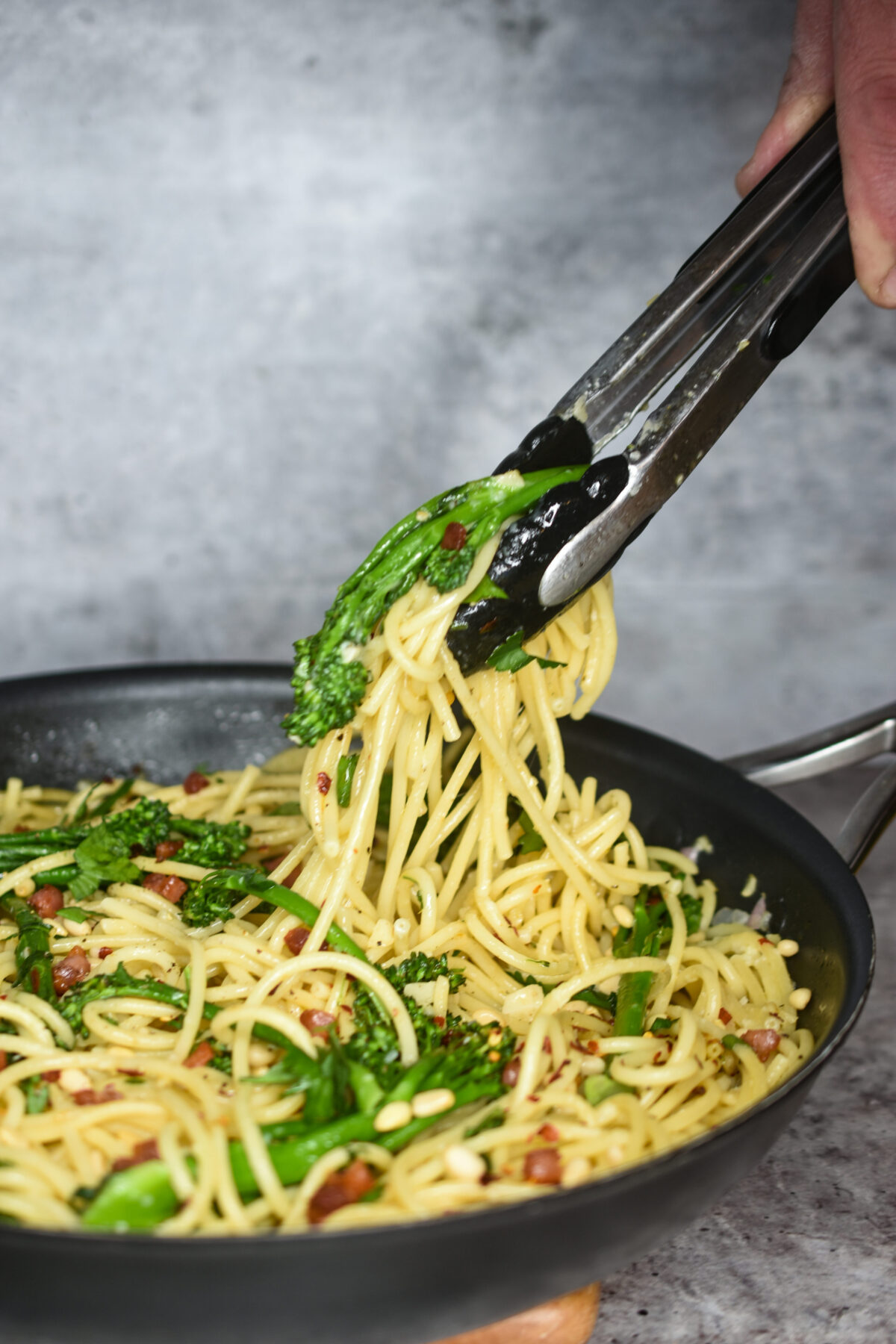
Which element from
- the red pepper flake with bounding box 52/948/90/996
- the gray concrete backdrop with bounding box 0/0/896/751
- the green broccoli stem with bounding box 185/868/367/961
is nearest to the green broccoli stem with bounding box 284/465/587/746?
the green broccoli stem with bounding box 185/868/367/961

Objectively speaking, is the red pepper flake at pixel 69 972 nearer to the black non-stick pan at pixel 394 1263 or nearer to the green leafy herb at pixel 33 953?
the green leafy herb at pixel 33 953

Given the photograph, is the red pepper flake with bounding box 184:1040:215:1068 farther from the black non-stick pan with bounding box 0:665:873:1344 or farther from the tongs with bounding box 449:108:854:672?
the tongs with bounding box 449:108:854:672

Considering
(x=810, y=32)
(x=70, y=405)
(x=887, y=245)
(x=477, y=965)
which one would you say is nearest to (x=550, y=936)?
(x=477, y=965)

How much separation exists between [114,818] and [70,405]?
9.06 feet

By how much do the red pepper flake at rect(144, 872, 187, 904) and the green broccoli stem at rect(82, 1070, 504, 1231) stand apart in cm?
93

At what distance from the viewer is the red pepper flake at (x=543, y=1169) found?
202 centimetres

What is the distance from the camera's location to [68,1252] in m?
1.57

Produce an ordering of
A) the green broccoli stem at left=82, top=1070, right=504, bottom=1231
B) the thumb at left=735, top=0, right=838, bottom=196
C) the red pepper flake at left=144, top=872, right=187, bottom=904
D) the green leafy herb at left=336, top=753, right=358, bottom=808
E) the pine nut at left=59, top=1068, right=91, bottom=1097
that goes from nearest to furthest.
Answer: the green broccoli stem at left=82, top=1070, right=504, bottom=1231 < the pine nut at left=59, top=1068, right=91, bottom=1097 < the green leafy herb at left=336, top=753, right=358, bottom=808 < the red pepper flake at left=144, top=872, right=187, bottom=904 < the thumb at left=735, top=0, right=838, bottom=196

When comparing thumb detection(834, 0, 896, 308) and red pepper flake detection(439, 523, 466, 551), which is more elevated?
thumb detection(834, 0, 896, 308)

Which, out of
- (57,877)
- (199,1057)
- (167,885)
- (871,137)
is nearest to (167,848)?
(167,885)

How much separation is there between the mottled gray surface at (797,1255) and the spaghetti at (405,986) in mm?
356

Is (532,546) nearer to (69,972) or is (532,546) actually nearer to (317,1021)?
(317,1021)

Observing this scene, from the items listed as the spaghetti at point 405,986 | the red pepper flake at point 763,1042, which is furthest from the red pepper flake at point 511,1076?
the red pepper flake at point 763,1042

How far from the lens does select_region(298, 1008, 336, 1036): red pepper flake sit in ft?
7.92
